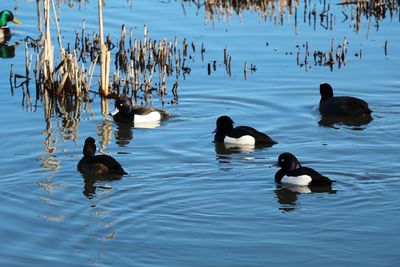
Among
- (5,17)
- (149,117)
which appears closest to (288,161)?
(149,117)

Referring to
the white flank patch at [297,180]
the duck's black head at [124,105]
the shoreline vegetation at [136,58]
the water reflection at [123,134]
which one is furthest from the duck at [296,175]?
the shoreline vegetation at [136,58]

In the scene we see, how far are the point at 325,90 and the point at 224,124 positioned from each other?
2.62 metres

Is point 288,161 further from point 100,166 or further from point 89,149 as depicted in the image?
point 89,149

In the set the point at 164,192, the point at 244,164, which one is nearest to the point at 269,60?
the point at 244,164

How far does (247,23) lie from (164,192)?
1143 centimetres

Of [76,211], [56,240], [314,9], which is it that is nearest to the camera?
[56,240]

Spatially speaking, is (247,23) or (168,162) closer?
(168,162)

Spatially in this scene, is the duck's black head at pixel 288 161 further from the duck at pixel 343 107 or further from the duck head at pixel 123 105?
the duck head at pixel 123 105

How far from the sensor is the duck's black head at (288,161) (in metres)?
13.1

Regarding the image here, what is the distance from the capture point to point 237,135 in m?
15.0

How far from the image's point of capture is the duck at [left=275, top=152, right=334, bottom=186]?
12719 millimetres

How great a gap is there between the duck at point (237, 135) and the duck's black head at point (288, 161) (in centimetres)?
145

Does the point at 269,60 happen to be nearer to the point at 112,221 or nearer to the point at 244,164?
the point at 244,164

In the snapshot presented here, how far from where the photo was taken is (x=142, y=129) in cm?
1619
